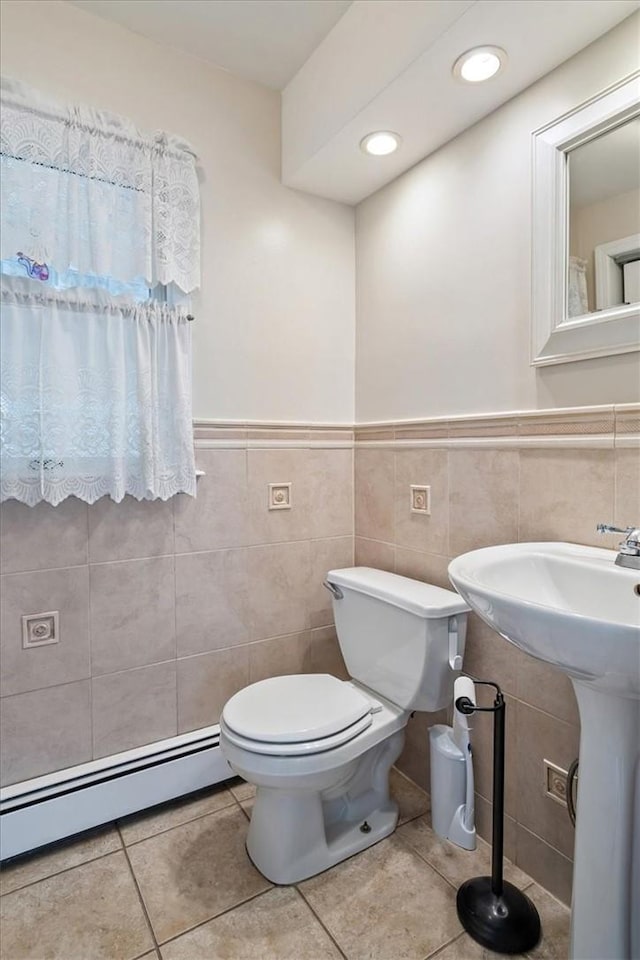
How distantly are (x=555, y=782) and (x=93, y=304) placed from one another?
72.5 inches

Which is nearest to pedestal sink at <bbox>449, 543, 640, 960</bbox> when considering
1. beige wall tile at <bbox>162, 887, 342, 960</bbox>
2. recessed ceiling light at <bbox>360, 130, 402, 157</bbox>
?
beige wall tile at <bbox>162, 887, 342, 960</bbox>

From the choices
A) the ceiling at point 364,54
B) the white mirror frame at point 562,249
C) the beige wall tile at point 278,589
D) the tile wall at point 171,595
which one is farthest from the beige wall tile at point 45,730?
the ceiling at point 364,54

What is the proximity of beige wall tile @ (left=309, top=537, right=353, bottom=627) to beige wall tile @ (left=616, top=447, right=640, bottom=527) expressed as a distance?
1064 mm

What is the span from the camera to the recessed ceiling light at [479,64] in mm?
1267

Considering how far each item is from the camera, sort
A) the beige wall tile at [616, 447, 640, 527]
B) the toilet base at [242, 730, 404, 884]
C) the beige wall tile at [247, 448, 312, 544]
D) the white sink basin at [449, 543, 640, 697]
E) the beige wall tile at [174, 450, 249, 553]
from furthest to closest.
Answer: the beige wall tile at [247, 448, 312, 544], the beige wall tile at [174, 450, 249, 553], the toilet base at [242, 730, 404, 884], the beige wall tile at [616, 447, 640, 527], the white sink basin at [449, 543, 640, 697]

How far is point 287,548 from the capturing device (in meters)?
1.93

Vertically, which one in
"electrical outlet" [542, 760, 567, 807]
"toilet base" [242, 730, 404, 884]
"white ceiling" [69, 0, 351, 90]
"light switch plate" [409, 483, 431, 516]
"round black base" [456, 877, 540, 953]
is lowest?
"round black base" [456, 877, 540, 953]

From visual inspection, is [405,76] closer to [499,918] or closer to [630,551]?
[630,551]

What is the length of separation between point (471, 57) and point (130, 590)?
177 centimetres

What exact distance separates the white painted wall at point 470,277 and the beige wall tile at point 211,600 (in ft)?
2.64

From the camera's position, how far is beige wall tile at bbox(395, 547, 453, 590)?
1.68 meters

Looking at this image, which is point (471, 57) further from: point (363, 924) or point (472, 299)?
point (363, 924)

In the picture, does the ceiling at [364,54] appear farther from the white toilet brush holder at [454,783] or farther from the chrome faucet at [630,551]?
the white toilet brush holder at [454,783]

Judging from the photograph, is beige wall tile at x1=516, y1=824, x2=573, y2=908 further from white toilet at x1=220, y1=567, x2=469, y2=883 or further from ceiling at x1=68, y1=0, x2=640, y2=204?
ceiling at x1=68, y1=0, x2=640, y2=204
